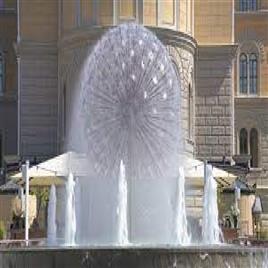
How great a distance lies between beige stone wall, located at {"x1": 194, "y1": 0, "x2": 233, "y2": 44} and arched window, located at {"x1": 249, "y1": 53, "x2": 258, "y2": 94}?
449 centimetres

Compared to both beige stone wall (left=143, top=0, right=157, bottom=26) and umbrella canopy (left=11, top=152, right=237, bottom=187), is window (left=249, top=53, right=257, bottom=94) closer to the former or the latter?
beige stone wall (left=143, top=0, right=157, bottom=26)

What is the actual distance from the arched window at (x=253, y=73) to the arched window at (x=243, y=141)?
1871 mm

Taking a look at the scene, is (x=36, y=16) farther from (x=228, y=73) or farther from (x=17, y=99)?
(x=228, y=73)

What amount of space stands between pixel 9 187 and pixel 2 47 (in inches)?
514

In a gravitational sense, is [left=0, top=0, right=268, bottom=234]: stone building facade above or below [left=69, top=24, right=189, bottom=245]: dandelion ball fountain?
above

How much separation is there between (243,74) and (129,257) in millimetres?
34326

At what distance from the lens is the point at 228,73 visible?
42.8 meters

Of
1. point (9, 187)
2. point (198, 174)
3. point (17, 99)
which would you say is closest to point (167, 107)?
point (198, 174)

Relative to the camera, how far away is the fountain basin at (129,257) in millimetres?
13805

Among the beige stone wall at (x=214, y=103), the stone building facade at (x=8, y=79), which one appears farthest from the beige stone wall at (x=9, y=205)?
the beige stone wall at (x=214, y=103)

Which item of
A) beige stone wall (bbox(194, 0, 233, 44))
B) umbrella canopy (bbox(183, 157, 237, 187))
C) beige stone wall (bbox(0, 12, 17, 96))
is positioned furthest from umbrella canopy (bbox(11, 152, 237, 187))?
beige stone wall (bbox(0, 12, 17, 96))

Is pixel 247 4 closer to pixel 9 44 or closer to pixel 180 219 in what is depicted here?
pixel 9 44

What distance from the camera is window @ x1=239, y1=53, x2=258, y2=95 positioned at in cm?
4694

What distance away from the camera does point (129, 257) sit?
1382cm
